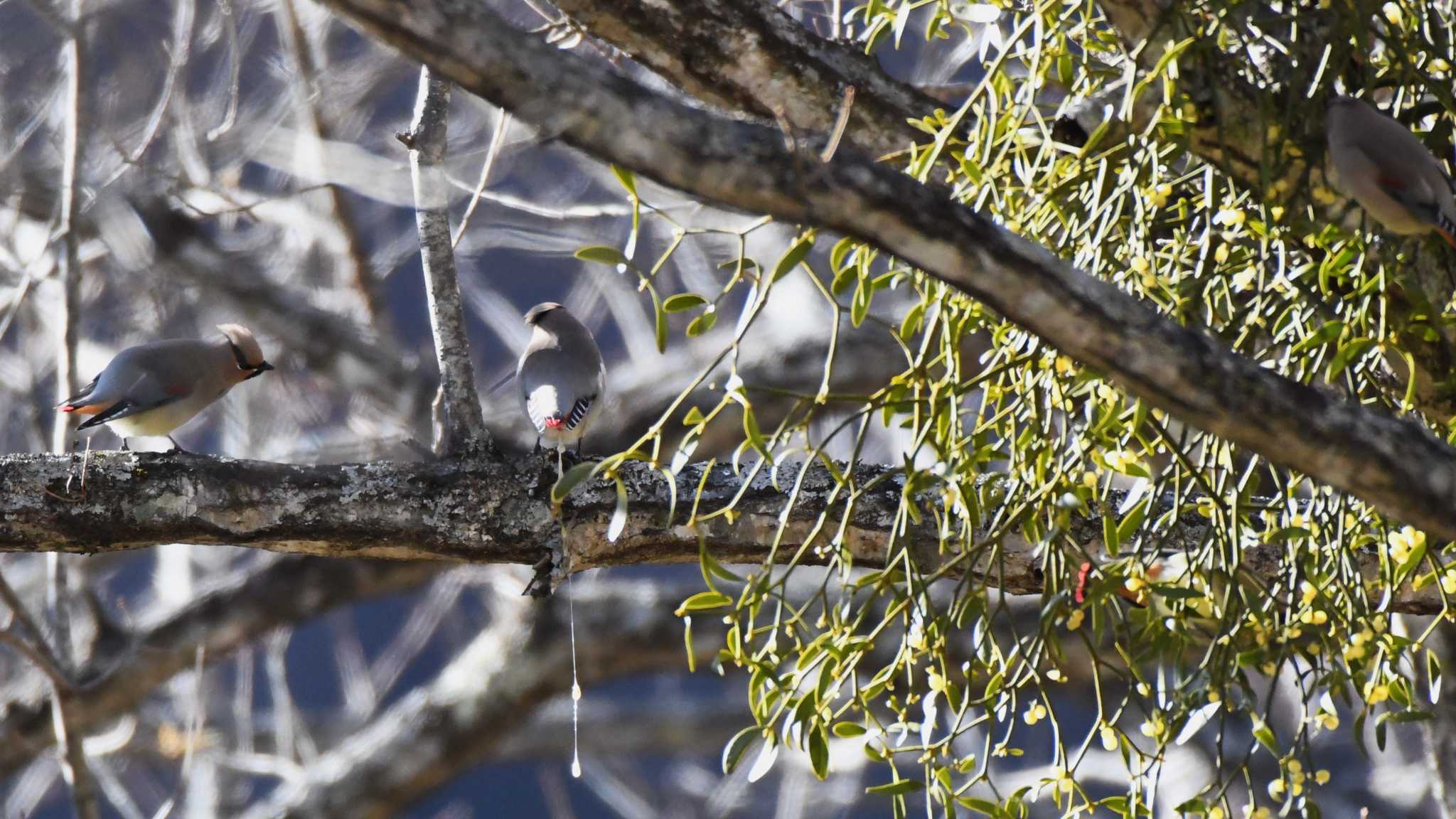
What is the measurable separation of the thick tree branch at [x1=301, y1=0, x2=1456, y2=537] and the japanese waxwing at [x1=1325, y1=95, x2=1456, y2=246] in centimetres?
20

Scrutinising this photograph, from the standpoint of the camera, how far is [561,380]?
1618mm

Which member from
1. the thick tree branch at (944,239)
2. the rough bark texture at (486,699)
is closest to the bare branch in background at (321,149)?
the rough bark texture at (486,699)

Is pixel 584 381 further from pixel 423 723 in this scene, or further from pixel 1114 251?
pixel 423 723

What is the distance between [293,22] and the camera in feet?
10.2

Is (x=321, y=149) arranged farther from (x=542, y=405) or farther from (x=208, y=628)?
(x=542, y=405)

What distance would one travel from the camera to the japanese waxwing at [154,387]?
1870 millimetres

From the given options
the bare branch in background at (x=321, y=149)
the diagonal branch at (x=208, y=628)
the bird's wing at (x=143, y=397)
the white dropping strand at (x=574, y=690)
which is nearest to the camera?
the white dropping strand at (x=574, y=690)

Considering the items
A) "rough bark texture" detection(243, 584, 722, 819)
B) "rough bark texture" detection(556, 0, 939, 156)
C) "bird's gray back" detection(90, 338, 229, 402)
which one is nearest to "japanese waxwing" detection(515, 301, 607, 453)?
"rough bark texture" detection(556, 0, 939, 156)

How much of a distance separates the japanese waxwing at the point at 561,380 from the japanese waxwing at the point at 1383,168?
773 millimetres

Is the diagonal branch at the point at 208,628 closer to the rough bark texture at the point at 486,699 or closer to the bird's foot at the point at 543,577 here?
the rough bark texture at the point at 486,699

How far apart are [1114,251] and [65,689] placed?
169 cm

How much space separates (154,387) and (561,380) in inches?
24.8

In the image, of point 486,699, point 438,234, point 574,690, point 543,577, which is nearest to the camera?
point 574,690

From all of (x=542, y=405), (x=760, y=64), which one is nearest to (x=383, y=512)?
(x=542, y=405)
